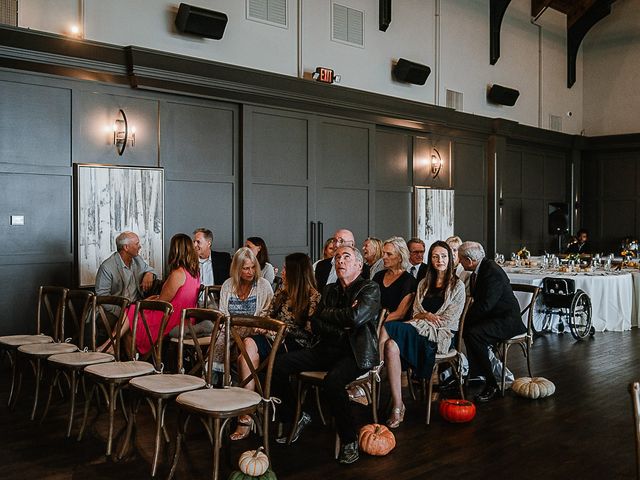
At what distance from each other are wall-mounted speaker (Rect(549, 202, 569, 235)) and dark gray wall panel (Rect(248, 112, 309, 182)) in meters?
7.56

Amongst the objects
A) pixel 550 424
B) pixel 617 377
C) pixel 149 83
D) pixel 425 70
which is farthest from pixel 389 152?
pixel 550 424

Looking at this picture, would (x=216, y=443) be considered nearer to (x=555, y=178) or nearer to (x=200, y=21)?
(x=200, y=21)

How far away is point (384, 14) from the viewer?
10320 mm

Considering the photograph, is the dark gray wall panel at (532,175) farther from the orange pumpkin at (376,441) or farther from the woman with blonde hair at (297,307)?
the orange pumpkin at (376,441)

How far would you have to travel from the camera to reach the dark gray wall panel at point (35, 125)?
6582 millimetres

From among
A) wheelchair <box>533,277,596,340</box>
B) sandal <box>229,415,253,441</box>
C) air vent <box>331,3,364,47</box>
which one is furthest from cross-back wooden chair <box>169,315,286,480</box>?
air vent <box>331,3,364,47</box>

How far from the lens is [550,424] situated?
481 cm

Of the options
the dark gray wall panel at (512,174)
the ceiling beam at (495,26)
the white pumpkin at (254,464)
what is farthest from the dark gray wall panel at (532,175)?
the white pumpkin at (254,464)

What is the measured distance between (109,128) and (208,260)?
6.42ft

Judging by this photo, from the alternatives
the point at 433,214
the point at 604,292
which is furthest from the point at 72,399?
the point at 433,214

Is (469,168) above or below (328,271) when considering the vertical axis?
above

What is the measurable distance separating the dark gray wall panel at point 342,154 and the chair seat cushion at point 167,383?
5.80 meters

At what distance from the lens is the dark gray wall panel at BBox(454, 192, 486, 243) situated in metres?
12.2

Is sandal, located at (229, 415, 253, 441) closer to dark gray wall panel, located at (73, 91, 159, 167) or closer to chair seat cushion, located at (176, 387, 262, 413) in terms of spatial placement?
chair seat cushion, located at (176, 387, 262, 413)
